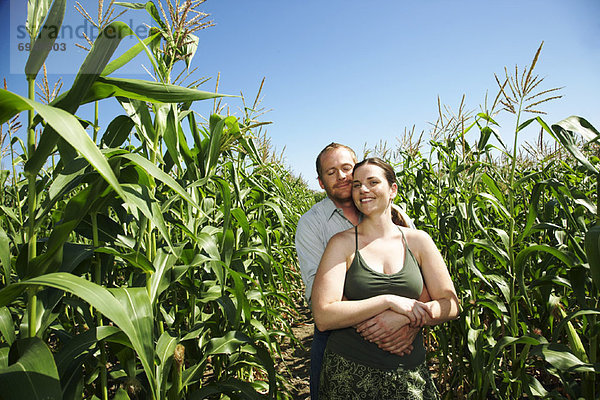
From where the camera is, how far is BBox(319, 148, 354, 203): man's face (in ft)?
7.65

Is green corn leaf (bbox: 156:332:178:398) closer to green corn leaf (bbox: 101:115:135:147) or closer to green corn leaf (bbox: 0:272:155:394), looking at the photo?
green corn leaf (bbox: 0:272:155:394)

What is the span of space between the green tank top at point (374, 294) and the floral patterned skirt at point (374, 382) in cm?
3

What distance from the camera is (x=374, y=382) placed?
66.6 inches

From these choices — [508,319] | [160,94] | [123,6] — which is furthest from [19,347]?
[508,319]

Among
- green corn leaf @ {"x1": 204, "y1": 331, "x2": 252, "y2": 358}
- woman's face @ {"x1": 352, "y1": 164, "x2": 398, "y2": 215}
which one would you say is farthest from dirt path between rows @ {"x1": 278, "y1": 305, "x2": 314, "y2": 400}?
woman's face @ {"x1": 352, "y1": 164, "x2": 398, "y2": 215}

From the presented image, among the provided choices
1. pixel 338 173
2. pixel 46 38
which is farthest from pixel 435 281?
pixel 46 38

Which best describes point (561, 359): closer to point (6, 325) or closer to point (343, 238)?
point (343, 238)

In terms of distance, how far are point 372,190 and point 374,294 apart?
526 mm

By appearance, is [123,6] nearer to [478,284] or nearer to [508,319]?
[508,319]

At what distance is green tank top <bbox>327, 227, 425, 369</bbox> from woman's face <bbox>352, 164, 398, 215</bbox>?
0.89ft

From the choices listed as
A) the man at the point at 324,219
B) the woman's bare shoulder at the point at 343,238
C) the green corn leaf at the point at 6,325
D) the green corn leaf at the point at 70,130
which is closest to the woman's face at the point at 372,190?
the woman's bare shoulder at the point at 343,238

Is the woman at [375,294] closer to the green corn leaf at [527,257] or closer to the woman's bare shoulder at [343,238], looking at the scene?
the woman's bare shoulder at [343,238]

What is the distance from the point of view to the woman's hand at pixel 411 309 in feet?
5.45

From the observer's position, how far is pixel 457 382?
266 centimetres
